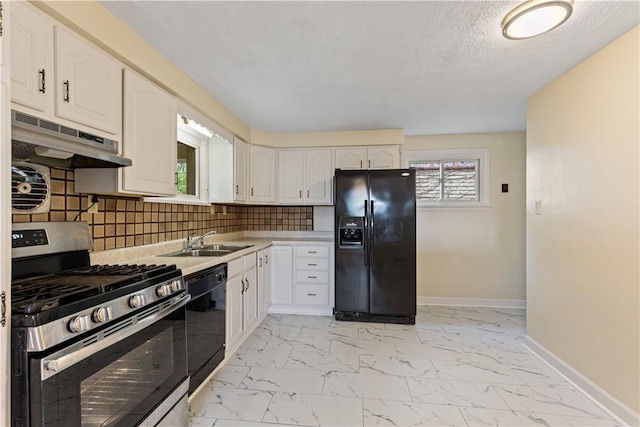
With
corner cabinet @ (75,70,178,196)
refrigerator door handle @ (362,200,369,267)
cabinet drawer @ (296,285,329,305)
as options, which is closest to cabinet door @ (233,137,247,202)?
corner cabinet @ (75,70,178,196)

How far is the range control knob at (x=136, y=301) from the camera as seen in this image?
121cm

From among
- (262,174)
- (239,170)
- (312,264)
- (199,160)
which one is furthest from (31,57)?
(312,264)

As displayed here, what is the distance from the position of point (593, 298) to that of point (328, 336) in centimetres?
207

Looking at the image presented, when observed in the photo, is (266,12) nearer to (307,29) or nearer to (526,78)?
(307,29)

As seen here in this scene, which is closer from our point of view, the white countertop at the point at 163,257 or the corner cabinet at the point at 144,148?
the corner cabinet at the point at 144,148

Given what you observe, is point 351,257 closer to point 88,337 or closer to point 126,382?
point 126,382

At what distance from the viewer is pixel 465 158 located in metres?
3.86

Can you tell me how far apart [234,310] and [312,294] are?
1231 millimetres

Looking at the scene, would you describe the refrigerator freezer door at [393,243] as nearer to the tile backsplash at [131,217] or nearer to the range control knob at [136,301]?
the tile backsplash at [131,217]

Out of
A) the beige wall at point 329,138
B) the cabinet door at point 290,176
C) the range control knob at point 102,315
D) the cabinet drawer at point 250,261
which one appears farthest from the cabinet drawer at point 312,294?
the range control knob at point 102,315

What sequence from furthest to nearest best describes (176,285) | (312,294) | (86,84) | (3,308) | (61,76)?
(312,294) → (176,285) → (86,84) → (61,76) → (3,308)

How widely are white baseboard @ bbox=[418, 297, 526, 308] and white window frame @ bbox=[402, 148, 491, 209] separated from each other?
122cm

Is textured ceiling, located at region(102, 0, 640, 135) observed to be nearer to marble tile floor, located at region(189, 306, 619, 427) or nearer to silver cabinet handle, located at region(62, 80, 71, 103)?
silver cabinet handle, located at region(62, 80, 71, 103)

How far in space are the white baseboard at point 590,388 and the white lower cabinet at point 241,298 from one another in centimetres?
253
